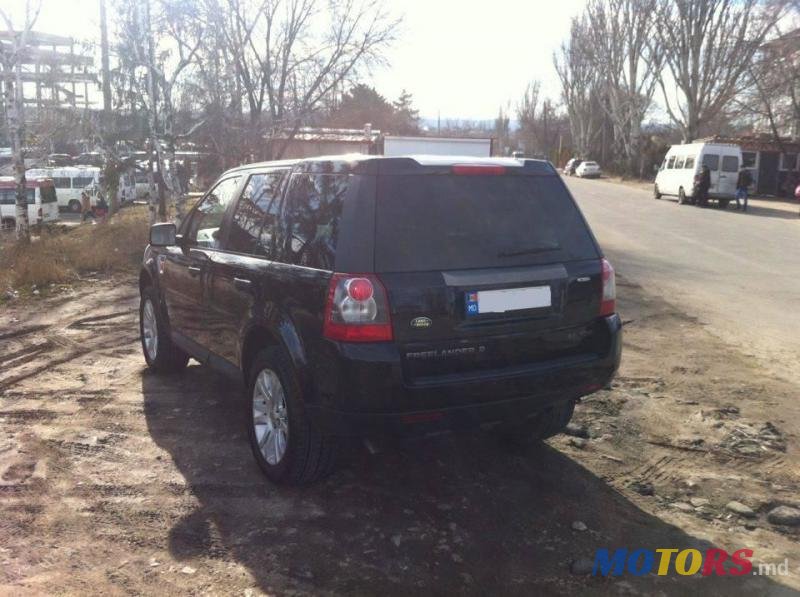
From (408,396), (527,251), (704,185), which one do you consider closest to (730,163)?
(704,185)

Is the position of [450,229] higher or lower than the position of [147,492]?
higher

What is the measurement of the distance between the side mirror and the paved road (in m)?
5.15

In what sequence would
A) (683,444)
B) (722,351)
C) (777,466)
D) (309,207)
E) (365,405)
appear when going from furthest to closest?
(722,351), (683,444), (777,466), (309,207), (365,405)

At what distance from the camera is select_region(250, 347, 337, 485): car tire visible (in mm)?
3619

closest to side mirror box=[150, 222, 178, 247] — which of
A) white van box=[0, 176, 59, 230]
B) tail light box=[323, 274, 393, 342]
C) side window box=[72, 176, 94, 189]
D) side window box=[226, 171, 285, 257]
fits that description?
side window box=[226, 171, 285, 257]

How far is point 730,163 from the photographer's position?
90.1 feet

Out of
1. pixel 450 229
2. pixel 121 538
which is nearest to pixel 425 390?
pixel 450 229

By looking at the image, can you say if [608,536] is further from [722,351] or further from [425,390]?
[722,351]

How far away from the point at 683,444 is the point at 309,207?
9.17ft

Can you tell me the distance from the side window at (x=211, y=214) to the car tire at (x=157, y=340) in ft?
2.98

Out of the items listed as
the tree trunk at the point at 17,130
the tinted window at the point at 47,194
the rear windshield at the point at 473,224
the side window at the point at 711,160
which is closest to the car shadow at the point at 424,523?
the rear windshield at the point at 473,224

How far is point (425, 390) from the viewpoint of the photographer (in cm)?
328

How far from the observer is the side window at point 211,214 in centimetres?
477

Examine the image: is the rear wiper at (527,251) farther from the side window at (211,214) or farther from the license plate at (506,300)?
the side window at (211,214)
